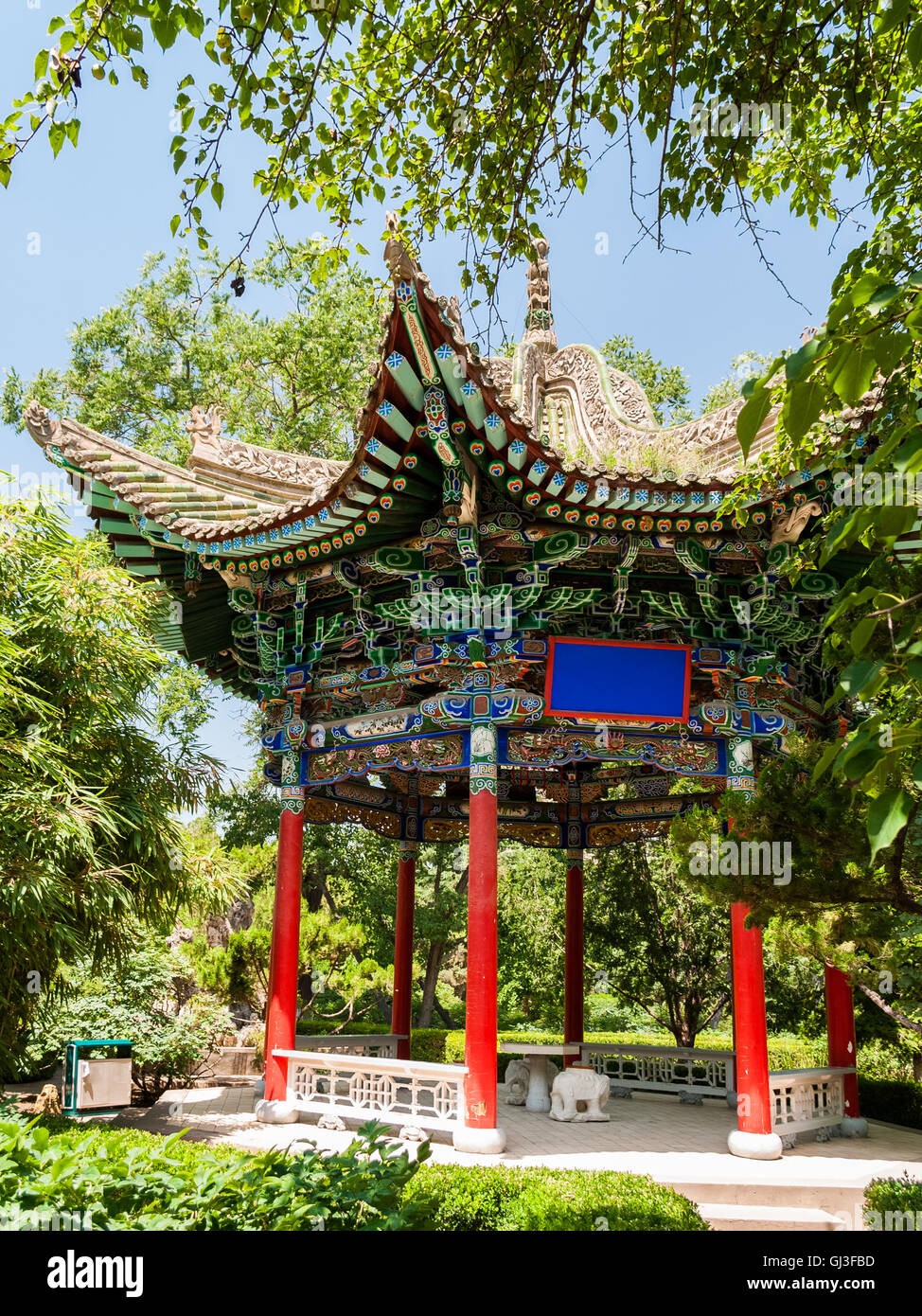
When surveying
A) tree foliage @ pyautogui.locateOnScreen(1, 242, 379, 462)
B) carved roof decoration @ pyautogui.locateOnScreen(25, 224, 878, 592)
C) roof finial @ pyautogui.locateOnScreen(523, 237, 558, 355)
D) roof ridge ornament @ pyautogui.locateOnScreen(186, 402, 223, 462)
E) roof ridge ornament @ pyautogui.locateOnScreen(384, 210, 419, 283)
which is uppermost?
tree foliage @ pyautogui.locateOnScreen(1, 242, 379, 462)

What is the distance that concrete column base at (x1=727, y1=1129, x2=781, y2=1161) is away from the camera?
25.9 feet

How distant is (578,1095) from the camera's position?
1005 centimetres

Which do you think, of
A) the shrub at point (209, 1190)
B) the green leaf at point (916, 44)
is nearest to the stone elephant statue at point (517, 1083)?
the shrub at point (209, 1190)

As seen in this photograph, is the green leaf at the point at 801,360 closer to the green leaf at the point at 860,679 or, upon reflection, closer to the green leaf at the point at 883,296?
the green leaf at the point at 883,296

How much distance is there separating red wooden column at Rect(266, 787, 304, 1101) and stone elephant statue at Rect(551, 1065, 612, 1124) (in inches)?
115

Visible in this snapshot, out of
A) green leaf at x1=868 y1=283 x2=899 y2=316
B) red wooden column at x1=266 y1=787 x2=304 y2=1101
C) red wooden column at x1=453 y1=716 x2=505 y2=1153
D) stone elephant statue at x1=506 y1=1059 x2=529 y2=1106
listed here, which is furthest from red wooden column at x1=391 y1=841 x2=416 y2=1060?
green leaf at x1=868 y1=283 x2=899 y2=316

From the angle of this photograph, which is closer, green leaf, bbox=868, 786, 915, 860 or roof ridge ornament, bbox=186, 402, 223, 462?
green leaf, bbox=868, 786, 915, 860

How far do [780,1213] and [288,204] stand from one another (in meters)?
7.14

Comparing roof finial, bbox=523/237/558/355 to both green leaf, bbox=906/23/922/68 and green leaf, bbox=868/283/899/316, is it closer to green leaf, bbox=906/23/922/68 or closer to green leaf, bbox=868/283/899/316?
green leaf, bbox=906/23/922/68

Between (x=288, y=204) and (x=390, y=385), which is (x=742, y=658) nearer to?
(x=390, y=385)

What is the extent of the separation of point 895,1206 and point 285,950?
5451 millimetres

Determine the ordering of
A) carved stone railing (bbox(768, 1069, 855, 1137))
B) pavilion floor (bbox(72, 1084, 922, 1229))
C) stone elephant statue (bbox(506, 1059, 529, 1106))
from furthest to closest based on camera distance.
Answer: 1. stone elephant statue (bbox(506, 1059, 529, 1106))
2. carved stone railing (bbox(768, 1069, 855, 1137))
3. pavilion floor (bbox(72, 1084, 922, 1229))

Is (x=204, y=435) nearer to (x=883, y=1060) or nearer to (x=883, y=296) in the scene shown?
(x=883, y=296)

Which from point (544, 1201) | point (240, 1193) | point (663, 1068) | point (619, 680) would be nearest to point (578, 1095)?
point (663, 1068)
